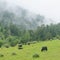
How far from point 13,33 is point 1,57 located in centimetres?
15668

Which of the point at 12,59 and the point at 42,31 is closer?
the point at 12,59

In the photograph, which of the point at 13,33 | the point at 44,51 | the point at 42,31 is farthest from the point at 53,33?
the point at 44,51

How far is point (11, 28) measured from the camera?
195 meters

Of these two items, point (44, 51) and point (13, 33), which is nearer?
point (44, 51)

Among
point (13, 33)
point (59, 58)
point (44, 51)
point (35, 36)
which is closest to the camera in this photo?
point (59, 58)

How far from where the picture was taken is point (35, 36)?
14225cm

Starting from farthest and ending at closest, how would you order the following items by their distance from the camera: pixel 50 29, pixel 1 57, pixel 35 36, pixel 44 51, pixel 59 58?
1. pixel 50 29
2. pixel 35 36
3. pixel 44 51
4. pixel 1 57
5. pixel 59 58

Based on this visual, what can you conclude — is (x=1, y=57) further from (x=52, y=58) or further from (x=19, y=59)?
(x=52, y=58)

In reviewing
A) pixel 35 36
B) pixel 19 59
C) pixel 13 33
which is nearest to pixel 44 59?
pixel 19 59

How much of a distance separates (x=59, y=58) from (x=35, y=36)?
111907 millimetres

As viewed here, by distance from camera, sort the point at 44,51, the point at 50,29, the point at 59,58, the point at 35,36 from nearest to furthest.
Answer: the point at 59,58 → the point at 44,51 → the point at 35,36 → the point at 50,29

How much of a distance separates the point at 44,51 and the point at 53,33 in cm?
11031

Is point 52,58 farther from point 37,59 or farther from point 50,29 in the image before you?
point 50,29

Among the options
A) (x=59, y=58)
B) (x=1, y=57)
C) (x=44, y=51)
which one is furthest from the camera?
(x=44, y=51)
